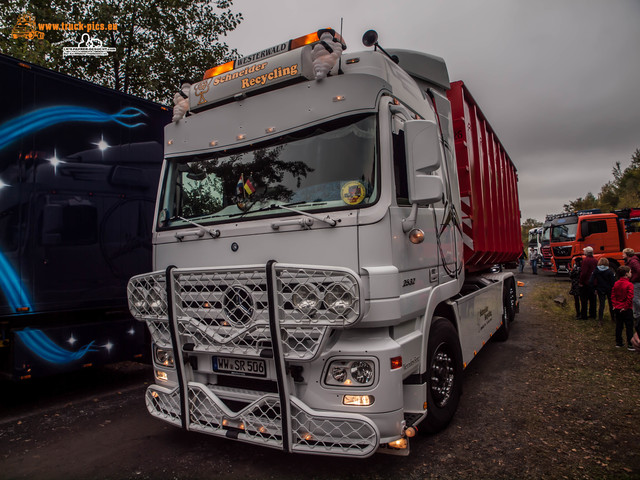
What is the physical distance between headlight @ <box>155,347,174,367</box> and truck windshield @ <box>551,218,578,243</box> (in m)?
21.8

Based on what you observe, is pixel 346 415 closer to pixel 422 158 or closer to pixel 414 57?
pixel 422 158

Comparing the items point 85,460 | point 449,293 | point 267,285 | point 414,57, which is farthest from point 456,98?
point 85,460

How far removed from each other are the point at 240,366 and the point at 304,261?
3.13 feet

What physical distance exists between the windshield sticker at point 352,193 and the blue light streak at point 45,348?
402cm

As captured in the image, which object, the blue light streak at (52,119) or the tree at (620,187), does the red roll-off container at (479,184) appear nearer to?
the blue light streak at (52,119)

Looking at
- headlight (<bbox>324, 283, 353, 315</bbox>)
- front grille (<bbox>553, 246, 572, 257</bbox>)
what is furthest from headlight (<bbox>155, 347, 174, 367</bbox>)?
front grille (<bbox>553, 246, 572, 257</bbox>)

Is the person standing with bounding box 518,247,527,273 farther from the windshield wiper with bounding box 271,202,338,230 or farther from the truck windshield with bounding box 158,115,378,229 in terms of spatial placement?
the windshield wiper with bounding box 271,202,338,230

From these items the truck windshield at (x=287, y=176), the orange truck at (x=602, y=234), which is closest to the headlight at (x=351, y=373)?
the truck windshield at (x=287, y=176)

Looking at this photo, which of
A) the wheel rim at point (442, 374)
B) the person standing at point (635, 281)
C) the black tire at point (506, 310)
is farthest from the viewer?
the black tire at point (506, 310)

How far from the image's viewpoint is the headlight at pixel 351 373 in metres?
3.02

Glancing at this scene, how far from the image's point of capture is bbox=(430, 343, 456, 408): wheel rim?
389 centimetres

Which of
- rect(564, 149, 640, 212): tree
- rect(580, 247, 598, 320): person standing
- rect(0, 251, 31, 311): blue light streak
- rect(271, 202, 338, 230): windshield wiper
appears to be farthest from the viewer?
rect(564, 149, 640, 212): tree

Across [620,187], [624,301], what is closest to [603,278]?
[624,301]

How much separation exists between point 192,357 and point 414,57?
12.7 feet
